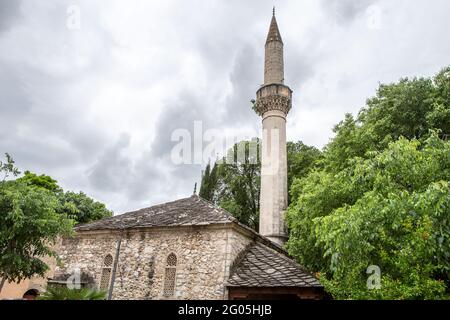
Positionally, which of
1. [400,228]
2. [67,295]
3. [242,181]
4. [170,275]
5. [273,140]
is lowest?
[67,295]

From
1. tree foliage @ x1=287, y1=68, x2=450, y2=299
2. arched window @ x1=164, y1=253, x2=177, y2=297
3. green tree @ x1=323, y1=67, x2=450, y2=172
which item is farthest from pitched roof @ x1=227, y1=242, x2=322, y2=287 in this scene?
green tree @ x1=323, y1=67, x2=450, y2=172

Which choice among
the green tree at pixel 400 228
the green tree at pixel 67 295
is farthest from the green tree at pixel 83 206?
the green tree at pixel 400 228

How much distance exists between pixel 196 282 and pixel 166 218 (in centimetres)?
282

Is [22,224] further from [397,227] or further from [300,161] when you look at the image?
[300,161]

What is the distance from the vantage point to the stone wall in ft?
36.2

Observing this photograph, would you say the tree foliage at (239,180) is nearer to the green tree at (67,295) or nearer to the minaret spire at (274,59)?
the minaret spire at (274,59)

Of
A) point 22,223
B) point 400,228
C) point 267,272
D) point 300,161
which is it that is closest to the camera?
point 400,228

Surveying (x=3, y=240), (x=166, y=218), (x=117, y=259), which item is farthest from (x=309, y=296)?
(x=3, y=240)

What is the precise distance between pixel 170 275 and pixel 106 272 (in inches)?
104

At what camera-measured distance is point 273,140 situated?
2214 centimetres

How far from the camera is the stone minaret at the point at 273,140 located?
67.3 feet

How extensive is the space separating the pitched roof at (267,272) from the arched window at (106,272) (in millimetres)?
Answer: 4594

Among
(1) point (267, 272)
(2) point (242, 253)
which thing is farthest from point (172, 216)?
(1) point (267, 272)
